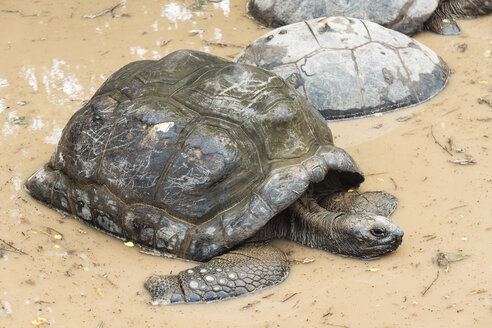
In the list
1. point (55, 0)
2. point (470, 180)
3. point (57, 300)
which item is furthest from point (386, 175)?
point (55, 0)

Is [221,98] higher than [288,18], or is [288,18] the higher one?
[221,98]

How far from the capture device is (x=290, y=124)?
16.0 ft

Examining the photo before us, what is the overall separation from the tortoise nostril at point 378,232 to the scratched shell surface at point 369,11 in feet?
13.8

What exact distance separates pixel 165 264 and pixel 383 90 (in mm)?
3163

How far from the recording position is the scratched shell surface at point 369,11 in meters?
8.13

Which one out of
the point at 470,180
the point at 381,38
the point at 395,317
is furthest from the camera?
the point at 381,38

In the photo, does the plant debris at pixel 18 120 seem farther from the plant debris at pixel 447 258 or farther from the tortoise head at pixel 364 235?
the plant debris at pixel 447 258

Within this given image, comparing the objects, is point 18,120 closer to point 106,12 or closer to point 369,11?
point 106,12

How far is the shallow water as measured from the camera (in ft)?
13.8

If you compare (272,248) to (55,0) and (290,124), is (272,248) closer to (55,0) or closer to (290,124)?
(290,124)

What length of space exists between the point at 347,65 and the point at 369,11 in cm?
186

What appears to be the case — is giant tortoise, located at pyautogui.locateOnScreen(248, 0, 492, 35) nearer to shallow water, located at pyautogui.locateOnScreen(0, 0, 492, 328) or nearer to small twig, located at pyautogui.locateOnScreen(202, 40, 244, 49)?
shallow water, located at pyautogui.locateOnScreen(0, 0, 492, 328)

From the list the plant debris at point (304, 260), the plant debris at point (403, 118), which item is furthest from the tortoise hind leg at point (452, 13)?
the plant debris at point (304, 260)

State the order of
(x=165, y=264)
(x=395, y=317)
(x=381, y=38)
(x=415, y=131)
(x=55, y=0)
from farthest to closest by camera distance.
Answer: (x=55, y=0), (x=381, y=38), (x=415, y=131), (x=165, y=264), (x=395, y=317)
